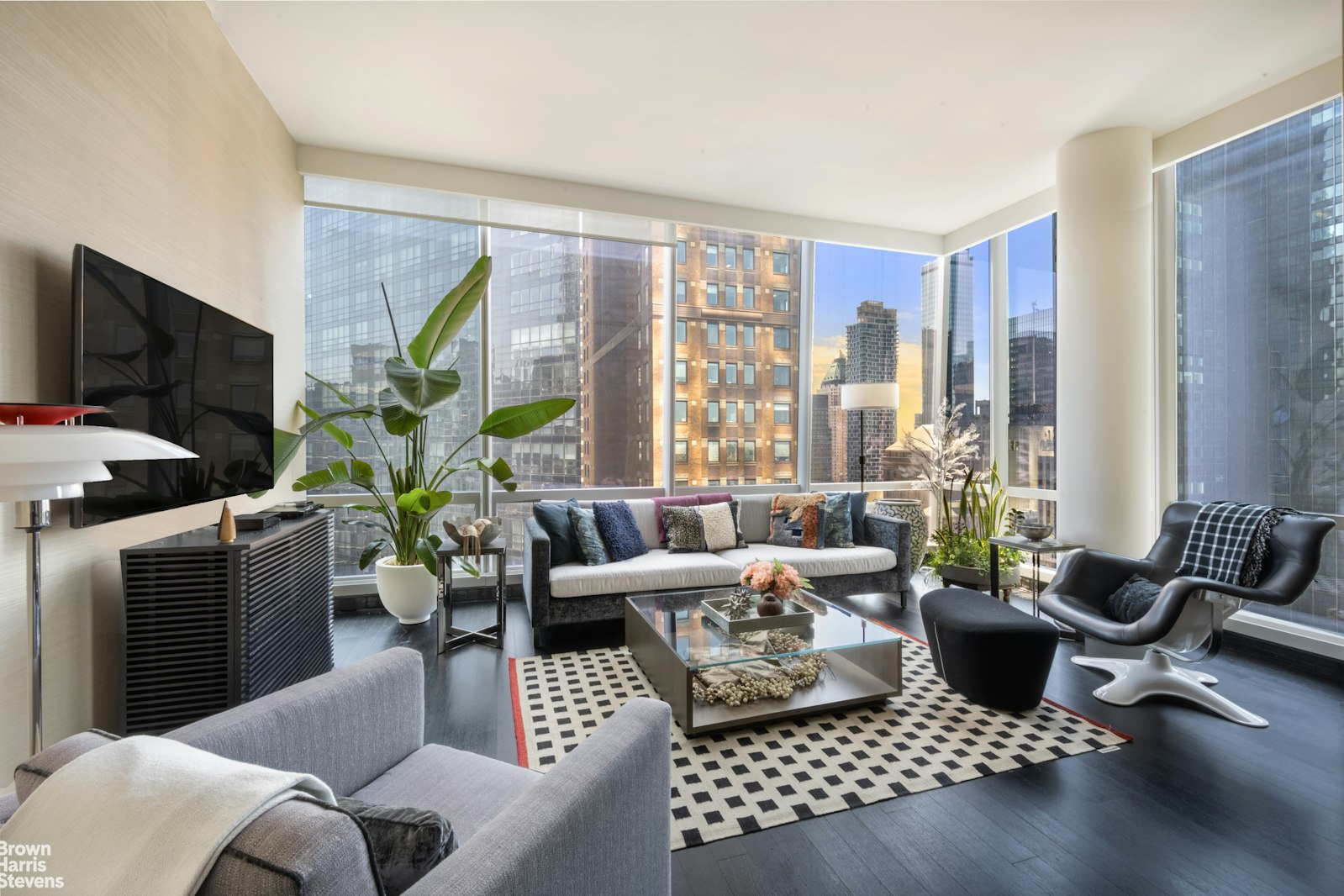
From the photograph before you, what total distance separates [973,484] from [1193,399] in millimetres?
1457

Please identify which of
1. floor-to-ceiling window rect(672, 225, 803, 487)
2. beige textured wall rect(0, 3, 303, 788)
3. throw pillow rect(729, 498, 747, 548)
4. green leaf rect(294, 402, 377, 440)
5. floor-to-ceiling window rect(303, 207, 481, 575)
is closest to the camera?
beige textured wall rect(0, 3, 303, 788)

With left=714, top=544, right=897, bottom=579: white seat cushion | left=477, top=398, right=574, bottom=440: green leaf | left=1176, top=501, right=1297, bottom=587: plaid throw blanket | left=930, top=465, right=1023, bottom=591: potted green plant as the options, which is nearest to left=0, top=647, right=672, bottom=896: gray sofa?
left=477, top=398, right=574, bottom=440: green leaf

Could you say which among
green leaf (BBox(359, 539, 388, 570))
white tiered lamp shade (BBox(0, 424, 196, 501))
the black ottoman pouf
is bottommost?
the black ottoman pouf

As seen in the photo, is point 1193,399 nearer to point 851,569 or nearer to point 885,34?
point 851,569

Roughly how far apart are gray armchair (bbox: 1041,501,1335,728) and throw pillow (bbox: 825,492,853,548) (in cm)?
139

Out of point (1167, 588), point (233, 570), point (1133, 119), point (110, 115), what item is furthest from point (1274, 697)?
point (110, 115)

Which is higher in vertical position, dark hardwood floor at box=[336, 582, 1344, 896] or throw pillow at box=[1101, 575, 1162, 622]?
throw pillow at box=[1101, 575, 1162, 622]

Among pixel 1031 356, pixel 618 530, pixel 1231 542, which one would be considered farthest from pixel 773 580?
pixel 1031 356

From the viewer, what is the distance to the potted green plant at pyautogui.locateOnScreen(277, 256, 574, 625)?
338 cm

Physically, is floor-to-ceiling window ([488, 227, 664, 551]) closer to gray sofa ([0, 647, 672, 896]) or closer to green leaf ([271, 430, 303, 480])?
green leaf ([271, 430, 303, 480])

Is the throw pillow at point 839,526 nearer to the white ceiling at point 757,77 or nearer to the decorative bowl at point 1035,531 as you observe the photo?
the decorative bowl at point 1035,531

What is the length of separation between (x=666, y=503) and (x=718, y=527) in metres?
0.42

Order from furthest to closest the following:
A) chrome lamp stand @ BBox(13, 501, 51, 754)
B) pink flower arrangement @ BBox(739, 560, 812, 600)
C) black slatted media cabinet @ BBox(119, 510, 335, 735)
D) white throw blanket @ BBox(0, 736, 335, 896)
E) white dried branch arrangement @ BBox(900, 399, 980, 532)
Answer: white dried branch arrangement @ BBox(900, 399, 980, 532)
pink flower arrangement @ BBox(739, 560, 812, 600)
black slatted media cabinet @ BBox(119, 510, 335, 735)
chrome lamp stand @ BBox(13, 501, 51, 754)
white throw blanket @ BBox(0, 736, 335, 896)

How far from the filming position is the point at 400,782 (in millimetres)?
1368
